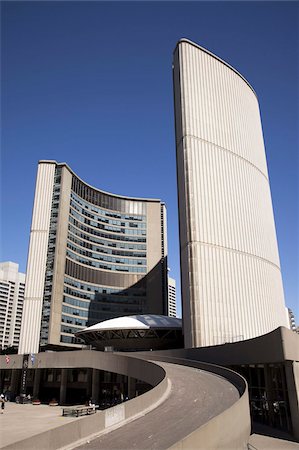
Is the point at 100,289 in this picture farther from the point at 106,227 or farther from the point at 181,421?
the point at 181,421

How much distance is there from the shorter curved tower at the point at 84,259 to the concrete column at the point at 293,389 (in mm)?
74372

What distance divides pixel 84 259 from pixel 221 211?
64.5 m

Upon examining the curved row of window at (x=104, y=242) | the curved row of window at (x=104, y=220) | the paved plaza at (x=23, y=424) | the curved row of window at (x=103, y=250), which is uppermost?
the curved row of window at (x=104, y=220)

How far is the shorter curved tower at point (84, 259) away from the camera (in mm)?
91062

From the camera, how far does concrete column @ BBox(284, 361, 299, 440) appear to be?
2205 centimetres

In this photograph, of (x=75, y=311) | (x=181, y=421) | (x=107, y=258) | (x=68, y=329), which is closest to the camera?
(x=181, y=421)

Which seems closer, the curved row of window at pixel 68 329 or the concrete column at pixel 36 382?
the concrete column at pixel 36 382

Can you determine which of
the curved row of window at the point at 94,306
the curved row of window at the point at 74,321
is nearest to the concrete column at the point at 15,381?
the curved row of window at the point at 74,321

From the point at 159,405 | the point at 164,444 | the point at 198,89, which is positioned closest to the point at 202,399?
the point at 159,405

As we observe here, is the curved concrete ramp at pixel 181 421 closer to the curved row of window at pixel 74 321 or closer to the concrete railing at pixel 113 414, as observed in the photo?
the concrete railing at pixel 113 414

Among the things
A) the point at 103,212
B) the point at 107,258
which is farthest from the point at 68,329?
the point at 103,212

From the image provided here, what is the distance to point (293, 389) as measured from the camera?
22516 mm

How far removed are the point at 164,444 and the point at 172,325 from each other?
4776 centimetres

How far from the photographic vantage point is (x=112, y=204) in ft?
421
